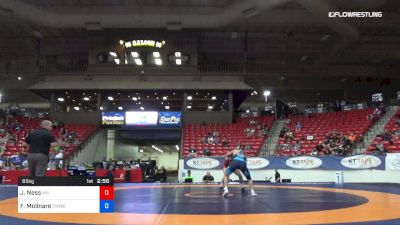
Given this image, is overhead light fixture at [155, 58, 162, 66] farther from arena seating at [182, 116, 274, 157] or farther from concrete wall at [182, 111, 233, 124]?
A: arena seating at [182, 116, 274, 157]

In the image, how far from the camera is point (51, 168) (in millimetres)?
24109

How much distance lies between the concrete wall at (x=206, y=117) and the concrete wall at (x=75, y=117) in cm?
774

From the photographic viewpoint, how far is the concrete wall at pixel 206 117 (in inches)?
1387

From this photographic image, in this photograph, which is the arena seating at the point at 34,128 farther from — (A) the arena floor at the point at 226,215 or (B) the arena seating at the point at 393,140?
(A) the arena floor at the point at 226,215

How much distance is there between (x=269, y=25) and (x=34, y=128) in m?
20.5

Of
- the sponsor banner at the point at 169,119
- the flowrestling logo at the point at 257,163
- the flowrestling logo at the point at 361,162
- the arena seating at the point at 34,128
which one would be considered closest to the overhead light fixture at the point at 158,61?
the sponsor banner at the point at 169,119

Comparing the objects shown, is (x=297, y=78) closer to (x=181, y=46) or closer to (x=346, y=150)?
(x=181, y=46)

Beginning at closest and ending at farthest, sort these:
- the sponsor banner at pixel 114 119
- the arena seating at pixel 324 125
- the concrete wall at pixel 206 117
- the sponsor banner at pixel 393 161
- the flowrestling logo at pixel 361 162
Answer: the sponsor banner at pixel 393 161 → the flowrestling logo at pixel 361 162 → the arena seating at pixel 324 125 → the sponsor banner at pixel 114 119 → the concrete wall at pixel 206 117

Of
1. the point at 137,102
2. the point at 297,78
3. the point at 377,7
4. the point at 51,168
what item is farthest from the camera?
the point at 297,78

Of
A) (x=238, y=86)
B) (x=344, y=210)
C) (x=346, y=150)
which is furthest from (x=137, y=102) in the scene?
(x=344, y=210)

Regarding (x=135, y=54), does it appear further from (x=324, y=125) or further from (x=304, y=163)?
(x=304, y=163)

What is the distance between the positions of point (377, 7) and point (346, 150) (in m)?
9.33
